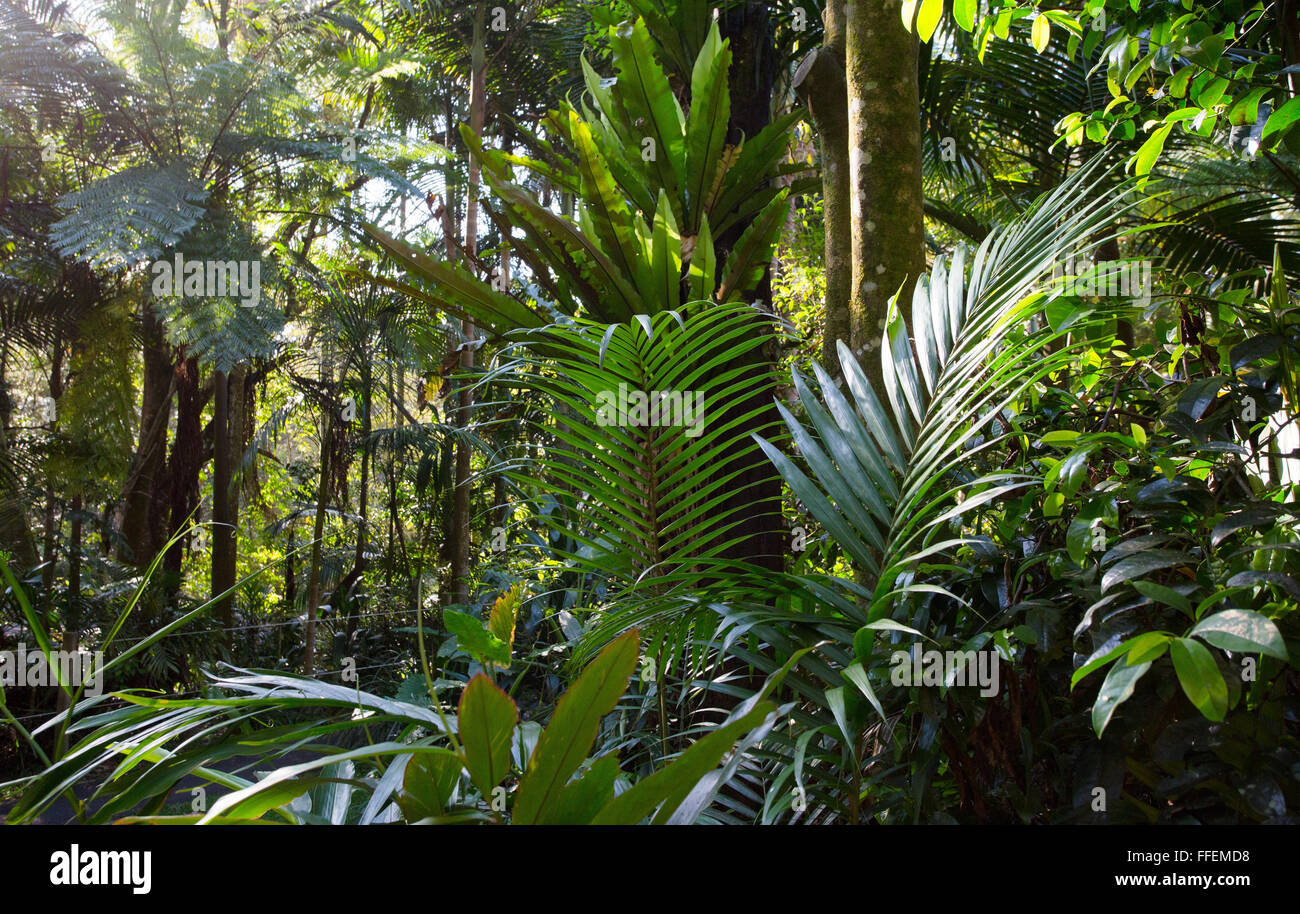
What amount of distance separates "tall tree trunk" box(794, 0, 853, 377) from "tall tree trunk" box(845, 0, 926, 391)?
24 centimetres

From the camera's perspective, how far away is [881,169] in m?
1.71

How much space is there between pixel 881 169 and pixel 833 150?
0.54 metres

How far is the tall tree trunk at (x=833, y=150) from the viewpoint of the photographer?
1984mm

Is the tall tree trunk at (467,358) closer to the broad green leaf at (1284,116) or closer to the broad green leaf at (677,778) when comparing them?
the broad green leaf at (1284,116)

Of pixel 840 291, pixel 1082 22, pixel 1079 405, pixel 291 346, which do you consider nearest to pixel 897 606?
pixel 1079 405

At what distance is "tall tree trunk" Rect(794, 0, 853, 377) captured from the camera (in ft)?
6.51

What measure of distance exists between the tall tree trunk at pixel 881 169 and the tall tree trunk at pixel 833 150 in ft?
0.78

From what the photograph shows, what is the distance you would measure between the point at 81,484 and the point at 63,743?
6.10 metres

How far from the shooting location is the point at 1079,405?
1.43 meters

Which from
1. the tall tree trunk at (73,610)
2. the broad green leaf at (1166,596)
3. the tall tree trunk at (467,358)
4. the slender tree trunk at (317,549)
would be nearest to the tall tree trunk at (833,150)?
the broad green leaf at (1166,596)

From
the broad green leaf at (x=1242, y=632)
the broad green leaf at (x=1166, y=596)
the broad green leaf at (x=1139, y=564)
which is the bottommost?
the broad green leaf at (x=1242, y=632)

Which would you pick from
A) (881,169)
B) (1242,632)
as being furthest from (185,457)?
(1242,632)
